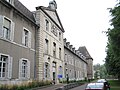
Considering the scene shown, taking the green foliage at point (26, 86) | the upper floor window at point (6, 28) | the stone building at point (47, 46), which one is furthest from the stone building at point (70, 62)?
the upper floor window at point (6, 28)

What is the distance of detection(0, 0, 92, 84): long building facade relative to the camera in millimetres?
18094

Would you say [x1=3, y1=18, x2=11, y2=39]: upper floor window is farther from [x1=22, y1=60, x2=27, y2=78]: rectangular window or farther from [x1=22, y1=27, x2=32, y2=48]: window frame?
[x1=22, y1=60, x2=27, y2=78]: rectangular window

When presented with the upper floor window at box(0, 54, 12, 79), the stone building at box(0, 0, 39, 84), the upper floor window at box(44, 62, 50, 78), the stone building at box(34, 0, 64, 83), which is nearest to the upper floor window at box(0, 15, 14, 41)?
the stone building at box(0, 0, 39, 84)

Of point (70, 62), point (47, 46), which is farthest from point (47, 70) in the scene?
point (70, 62)

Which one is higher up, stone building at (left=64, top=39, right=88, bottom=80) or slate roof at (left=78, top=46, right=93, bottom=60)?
slate roof at (left=78, top=46, right=93, bottom=60)

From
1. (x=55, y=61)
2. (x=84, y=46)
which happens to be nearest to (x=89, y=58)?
(x=84, y=46)

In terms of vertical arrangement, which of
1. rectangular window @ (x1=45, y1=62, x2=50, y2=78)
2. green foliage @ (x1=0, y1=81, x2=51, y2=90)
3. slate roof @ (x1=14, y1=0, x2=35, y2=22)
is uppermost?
slate roof @ (x1=14, y1=0, x2=35, y2=22)

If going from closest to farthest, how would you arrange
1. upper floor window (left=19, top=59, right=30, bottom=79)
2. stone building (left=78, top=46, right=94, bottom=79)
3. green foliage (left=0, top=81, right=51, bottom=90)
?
green foliage (left=0, top=81, right=51, bottom=90) < upper floor window (left=19, top=59, right=30, bottom=79) < stone building (left=78, top=46, right=94, bottom=79)

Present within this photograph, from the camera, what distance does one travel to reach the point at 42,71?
25766 mm

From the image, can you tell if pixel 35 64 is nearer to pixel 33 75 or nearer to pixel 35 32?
pixel 33 75

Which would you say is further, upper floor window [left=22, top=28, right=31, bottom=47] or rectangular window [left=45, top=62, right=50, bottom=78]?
rectangular window [left=45, top=62, right=50, bottom=78]

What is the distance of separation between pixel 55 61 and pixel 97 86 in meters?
16.8

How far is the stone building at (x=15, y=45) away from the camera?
58.4 ft

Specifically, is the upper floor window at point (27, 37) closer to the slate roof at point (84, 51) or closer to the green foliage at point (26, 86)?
the green foliage at point (26, 86)
